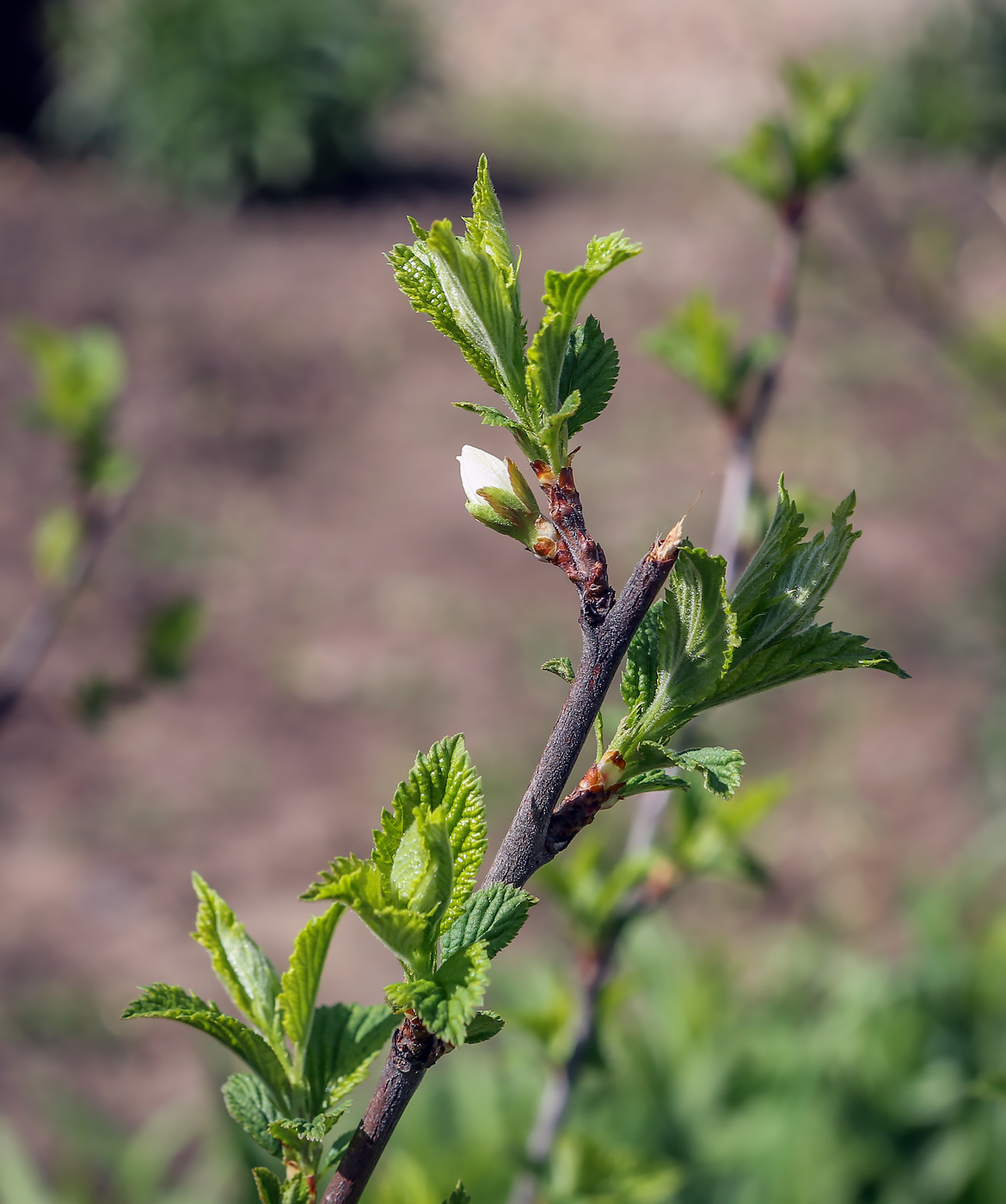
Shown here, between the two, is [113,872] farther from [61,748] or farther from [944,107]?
[944,107]

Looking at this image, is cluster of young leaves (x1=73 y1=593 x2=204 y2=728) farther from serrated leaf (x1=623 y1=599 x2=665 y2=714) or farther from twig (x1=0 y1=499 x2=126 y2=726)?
serrated leaf (x1=623 y1=599 x2=665 y2=714)

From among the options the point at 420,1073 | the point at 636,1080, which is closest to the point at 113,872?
the point at 636,1080

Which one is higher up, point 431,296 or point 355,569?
point 355,569

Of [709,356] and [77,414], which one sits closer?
[709,356]

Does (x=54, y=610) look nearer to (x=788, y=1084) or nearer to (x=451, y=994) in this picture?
(x=451, y=994)

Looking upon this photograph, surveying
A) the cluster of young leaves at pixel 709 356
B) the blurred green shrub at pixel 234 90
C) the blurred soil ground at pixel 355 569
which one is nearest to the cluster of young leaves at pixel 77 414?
the cluster of young leaves at pixel 709 356

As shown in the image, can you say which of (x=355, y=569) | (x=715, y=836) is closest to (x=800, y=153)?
(x=715, y=836)

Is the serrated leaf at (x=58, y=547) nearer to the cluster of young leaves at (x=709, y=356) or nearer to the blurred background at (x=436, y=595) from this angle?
the blurred background at (x=436, y=595)
